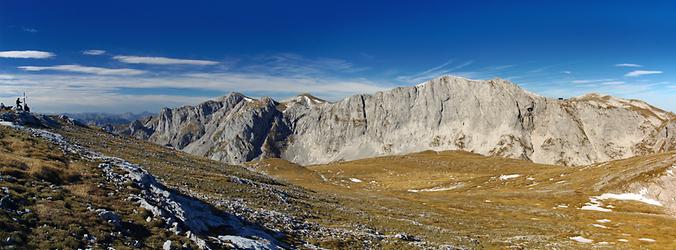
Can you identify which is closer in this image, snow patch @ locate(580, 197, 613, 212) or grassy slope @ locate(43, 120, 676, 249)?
grassy slope @ locate(43, 120, 676, 249)

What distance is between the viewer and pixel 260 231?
106ft

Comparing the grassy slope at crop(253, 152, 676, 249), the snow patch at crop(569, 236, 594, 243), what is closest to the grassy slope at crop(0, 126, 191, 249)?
the grassy slope at crop(253, 152, 676, 249)

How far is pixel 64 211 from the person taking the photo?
21.6m

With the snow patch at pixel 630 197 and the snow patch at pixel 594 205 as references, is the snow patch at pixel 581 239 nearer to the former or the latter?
the snow patch at pixel 594 205

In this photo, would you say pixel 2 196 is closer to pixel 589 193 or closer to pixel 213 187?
pixel 213 187

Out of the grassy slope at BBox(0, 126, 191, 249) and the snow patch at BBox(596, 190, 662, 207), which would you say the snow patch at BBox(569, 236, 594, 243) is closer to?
the grassy slope at BBox(0, 126, 191, 249)

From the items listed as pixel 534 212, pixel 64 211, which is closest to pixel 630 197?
pixel 534 212

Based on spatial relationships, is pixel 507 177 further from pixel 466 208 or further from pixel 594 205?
pixel 466 208

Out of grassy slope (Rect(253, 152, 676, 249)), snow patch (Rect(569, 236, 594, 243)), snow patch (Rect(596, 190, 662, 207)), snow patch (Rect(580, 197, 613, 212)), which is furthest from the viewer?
snow patch (Rect(596, 190, 662, 207))

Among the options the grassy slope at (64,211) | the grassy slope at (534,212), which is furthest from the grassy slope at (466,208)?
the grassy slope at (64,211)

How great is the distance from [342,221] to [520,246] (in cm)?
2320

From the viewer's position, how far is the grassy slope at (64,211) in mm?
18062

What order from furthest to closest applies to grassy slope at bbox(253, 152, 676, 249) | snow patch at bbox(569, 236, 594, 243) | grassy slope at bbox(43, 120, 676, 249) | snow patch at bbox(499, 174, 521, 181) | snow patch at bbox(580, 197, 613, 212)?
snow patch at bbox(499, 174, 521, 181), snow patch at bbox(580, 197, 613, 212), snow patch at bbox(569, 236, 594, 243), grassy slope at bbox(253, 152, 676, 249), grassy slope at bbox(43, 120, 676, 249)

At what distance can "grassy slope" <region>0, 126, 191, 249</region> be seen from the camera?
59.3 feet
